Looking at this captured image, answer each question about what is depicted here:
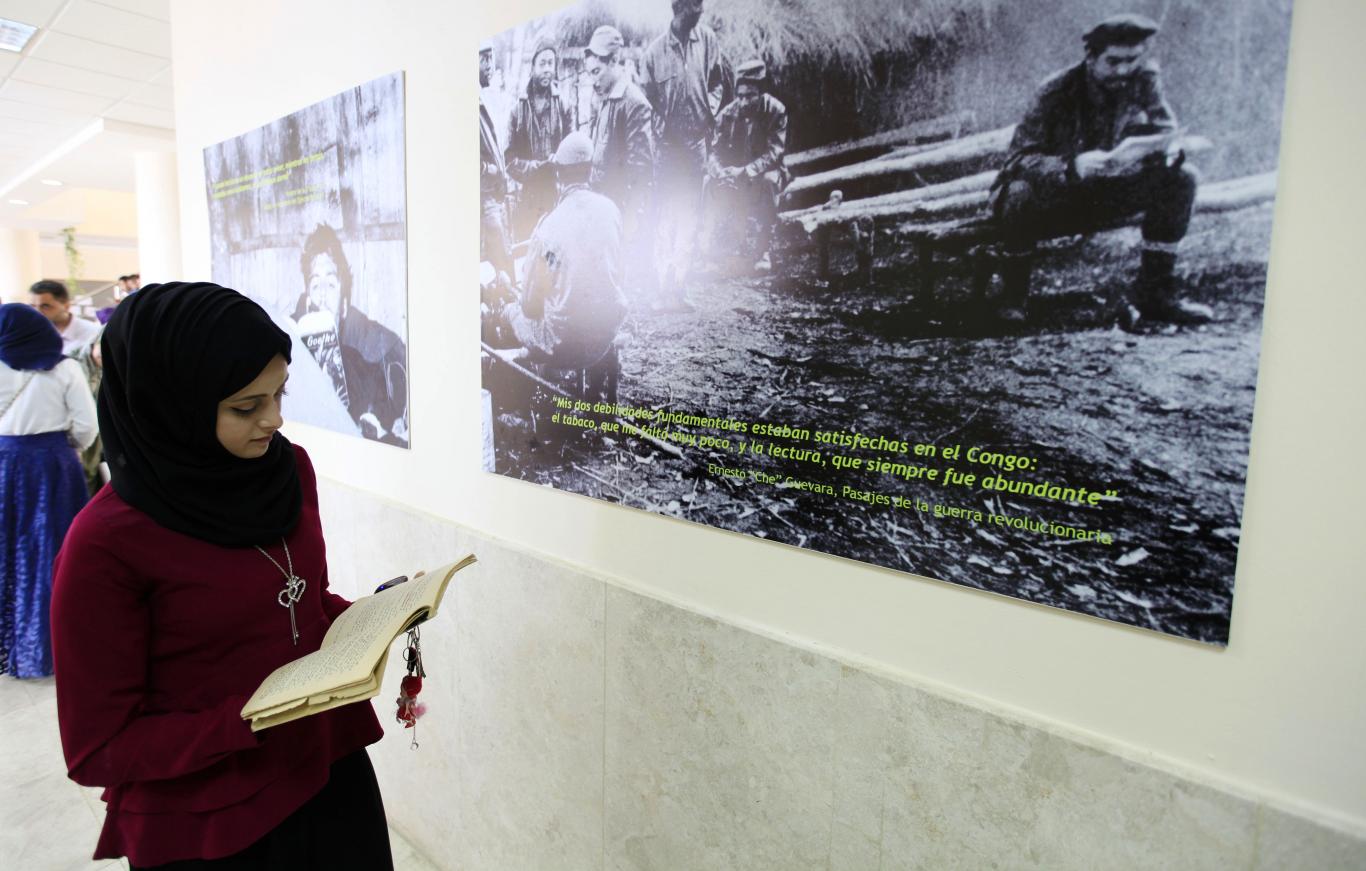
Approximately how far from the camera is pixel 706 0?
50.3 inches

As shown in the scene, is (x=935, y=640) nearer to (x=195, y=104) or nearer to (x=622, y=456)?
(x=622, y=456)

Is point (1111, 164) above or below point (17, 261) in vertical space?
below

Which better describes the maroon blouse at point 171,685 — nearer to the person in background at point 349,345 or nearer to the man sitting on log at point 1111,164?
the person in background at point 349,345

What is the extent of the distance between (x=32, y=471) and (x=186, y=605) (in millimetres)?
3349

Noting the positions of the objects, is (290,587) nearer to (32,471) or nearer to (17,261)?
(32,471)

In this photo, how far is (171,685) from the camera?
3.58ft

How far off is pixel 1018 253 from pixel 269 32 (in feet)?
9.67

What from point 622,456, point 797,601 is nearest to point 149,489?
point 622,456

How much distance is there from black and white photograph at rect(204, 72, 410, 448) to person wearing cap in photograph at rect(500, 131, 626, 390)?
65 cm

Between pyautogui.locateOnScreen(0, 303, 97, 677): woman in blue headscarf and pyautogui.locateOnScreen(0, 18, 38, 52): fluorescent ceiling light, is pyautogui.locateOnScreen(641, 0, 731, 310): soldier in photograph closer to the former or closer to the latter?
pyautogui.locateOnScreen(0, 303, 97, 677): woman in blue headscarf

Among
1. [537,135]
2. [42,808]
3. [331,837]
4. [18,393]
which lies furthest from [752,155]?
[18,393]

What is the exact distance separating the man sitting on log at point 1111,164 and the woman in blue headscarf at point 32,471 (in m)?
4.38

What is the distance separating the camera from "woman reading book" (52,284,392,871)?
993 millimetres

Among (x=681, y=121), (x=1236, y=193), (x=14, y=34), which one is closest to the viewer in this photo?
(x=1236, y=193)
